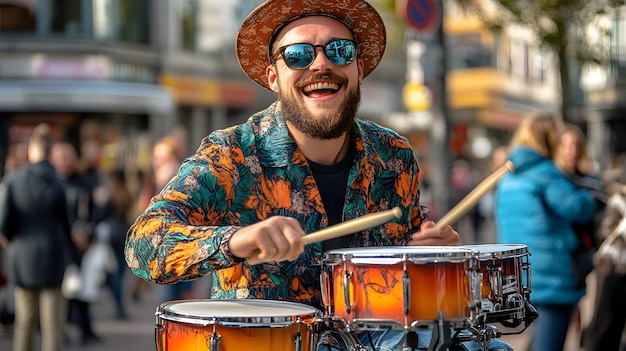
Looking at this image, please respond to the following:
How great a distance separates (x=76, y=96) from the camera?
26594mm

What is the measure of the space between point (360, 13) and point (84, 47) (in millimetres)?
23996

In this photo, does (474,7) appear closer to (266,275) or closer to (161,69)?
(266,275)

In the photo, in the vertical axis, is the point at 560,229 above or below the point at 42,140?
below

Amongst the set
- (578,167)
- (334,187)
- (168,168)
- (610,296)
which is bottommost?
(610,296)

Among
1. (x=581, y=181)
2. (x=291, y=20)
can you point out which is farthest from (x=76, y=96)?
(x=291, y=20)

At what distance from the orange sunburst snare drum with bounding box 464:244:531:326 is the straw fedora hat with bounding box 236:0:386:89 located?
842 mm

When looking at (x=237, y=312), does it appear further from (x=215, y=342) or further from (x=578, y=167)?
(x=578, y=167)

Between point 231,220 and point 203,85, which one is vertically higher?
point 203,85

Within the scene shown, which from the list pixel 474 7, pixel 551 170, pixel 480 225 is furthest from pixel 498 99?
pixel 551 170

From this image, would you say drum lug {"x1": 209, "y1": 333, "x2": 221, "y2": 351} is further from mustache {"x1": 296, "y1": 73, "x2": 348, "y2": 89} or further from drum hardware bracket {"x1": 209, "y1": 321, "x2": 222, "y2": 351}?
mustache {"x1": 296, "y1": 73, "x2": 348, "y2": 89}

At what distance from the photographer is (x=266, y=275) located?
3.57m

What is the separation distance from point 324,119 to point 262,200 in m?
0.32

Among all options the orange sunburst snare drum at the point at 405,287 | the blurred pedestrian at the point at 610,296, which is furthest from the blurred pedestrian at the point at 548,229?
the orange sunburst snare drum at the point at 405,287

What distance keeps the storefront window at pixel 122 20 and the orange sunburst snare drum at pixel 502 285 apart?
24.8 m
